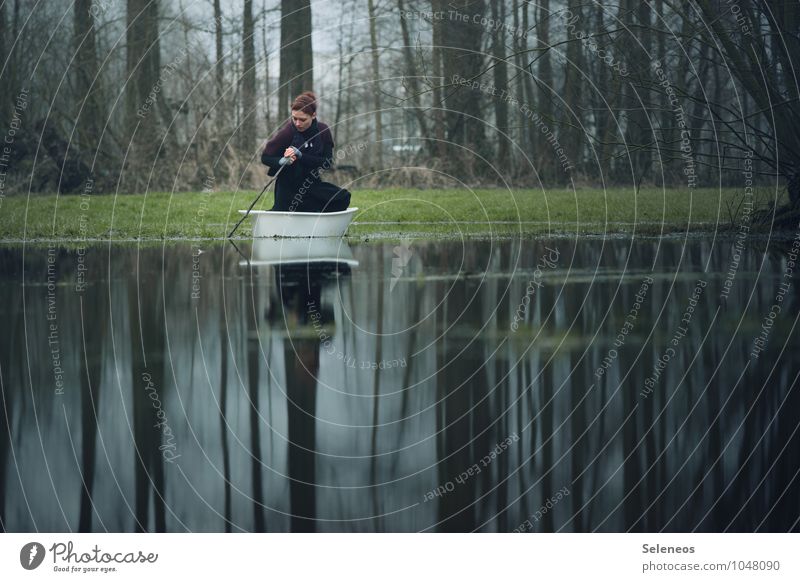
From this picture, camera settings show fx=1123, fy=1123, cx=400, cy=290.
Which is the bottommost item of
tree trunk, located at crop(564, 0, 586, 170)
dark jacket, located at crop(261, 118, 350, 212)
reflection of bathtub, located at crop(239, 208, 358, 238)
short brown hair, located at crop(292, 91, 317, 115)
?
reflection of bathtub, located at crop(239, 208, 358, 238)

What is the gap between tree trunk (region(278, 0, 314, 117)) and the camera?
62.3ft

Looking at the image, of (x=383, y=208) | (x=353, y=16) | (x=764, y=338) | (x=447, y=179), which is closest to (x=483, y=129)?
(x=447, y=179)

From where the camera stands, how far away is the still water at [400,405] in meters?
5.55

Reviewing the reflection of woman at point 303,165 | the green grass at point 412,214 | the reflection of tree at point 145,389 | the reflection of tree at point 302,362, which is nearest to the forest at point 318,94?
the green grass at point 412,214

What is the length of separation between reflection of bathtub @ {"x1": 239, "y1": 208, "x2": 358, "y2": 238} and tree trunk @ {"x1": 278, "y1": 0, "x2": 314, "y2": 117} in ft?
22.2

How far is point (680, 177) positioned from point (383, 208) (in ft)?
18.5

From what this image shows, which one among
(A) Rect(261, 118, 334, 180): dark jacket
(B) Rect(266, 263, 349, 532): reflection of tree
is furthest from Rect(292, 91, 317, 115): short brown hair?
(B) Rect(266, 263, 349, 532): reflection of tree

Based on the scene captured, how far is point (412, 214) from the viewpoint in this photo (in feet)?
52.4

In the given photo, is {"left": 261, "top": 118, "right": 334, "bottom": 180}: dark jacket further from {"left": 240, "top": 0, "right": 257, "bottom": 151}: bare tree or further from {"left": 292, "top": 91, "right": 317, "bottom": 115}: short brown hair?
{"left": 240, "top": 0, "right": 257, "bottom": 151}: bare tree

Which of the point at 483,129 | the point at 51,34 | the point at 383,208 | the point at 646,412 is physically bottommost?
the point at 646,412

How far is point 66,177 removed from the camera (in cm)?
1838

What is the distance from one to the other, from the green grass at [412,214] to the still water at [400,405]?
13.1 ft

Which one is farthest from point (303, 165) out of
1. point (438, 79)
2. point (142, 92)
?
point (142, 92)
